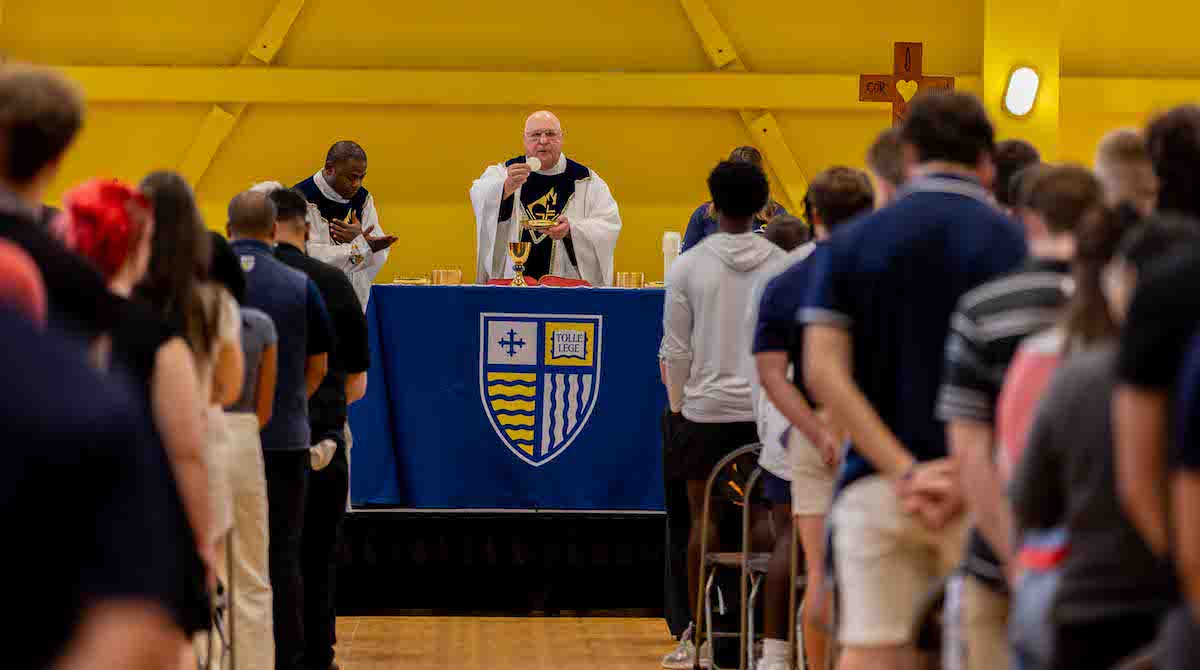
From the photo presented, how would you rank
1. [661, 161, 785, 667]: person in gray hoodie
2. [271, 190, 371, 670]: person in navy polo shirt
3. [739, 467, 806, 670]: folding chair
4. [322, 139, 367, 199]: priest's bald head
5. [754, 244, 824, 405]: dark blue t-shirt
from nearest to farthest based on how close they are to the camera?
1. [754, 244, 824, 405]: dark blue t-shirt
2. [739, 467, 806, 670]: folding chair
3. [271, 190, 371, 670]: person in navy polo shirt
4. [661, 161, 785, 667]: person in gray hoodie
5. [322, 139, 367, 199]: priest's bald head

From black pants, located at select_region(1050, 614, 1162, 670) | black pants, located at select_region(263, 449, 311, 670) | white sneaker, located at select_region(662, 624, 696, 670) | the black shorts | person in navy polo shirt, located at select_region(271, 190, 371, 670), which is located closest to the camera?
black pants, located at select_region(1050, 614, 1162, 670)

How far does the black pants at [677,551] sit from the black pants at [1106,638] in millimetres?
4129

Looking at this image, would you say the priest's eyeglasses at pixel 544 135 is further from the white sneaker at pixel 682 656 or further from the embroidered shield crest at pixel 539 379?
the white sneaker at pixel 682 656

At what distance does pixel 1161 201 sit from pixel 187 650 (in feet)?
6.59

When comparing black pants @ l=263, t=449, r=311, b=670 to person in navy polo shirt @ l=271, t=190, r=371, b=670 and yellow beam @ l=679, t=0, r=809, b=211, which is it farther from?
yellow beam @ l=679, t=0, r=809, b=211

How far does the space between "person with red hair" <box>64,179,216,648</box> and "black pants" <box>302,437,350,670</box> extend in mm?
2408

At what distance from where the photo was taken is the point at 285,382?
5109mm

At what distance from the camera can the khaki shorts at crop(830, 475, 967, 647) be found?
10.8 feet

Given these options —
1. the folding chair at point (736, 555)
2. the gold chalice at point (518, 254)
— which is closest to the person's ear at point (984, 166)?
the folding chair at point (736, 555)

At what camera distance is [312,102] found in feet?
37.8

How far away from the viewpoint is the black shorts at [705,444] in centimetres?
589

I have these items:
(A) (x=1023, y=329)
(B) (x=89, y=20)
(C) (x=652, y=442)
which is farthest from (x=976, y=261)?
(B) (x=89, y=20)

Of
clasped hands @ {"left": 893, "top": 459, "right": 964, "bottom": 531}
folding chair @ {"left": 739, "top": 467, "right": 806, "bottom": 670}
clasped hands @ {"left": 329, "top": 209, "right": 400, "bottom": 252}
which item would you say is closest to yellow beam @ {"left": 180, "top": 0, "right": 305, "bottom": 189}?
clasped hands @ {"left": 329, "top": 209, "right": 400, "bottom": 252}

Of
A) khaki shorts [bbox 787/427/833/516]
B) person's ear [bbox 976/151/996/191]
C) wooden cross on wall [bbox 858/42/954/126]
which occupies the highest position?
wooden cross on wall [bbox 858/42/954/126]
